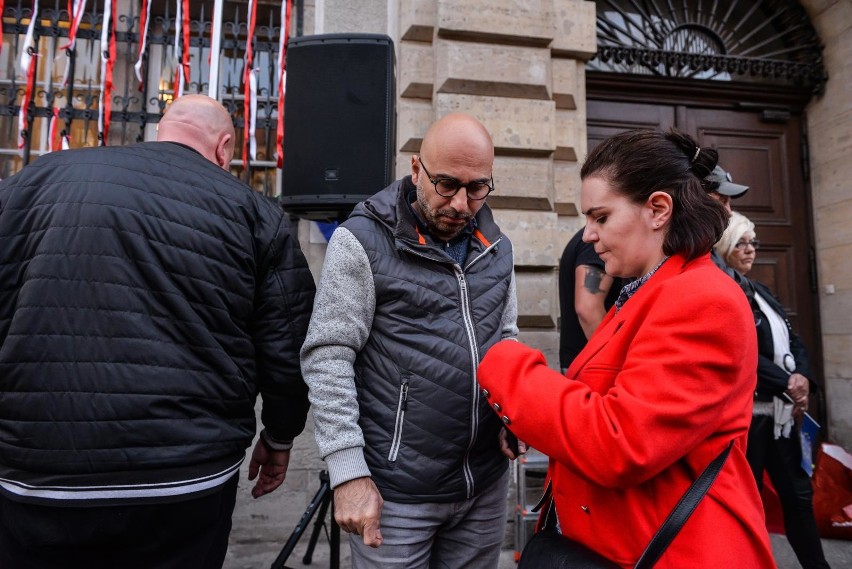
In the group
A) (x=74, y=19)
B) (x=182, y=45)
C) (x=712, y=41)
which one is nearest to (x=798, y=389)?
(x=712, y=41)

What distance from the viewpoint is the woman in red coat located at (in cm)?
99

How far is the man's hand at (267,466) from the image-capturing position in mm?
1838

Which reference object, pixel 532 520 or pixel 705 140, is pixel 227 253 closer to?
pixel 532 520

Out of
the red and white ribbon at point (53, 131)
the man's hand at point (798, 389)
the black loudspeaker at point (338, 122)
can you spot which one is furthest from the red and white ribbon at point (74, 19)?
the man's hand at point (798, 389)

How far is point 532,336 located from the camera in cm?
360

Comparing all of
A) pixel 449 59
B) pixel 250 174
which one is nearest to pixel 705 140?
pixel 449 59

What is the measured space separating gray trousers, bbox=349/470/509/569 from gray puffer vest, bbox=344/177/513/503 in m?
0.04

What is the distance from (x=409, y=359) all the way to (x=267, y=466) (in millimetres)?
714

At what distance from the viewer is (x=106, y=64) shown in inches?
143

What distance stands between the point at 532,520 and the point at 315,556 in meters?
1.32

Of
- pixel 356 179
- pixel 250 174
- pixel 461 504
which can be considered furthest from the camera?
pixel 250 174

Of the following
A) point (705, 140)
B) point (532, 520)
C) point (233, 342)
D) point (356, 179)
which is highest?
point (705, 140)

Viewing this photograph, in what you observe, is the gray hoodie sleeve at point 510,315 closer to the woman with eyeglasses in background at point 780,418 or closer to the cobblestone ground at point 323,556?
the woman with eyeglasses in background at point 780,418

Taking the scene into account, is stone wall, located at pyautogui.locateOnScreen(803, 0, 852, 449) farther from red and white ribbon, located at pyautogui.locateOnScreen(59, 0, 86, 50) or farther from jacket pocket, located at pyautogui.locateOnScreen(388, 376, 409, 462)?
red and white ribbon, located at pyautogui.locateOnScreen(59, 0, 86, 50)
